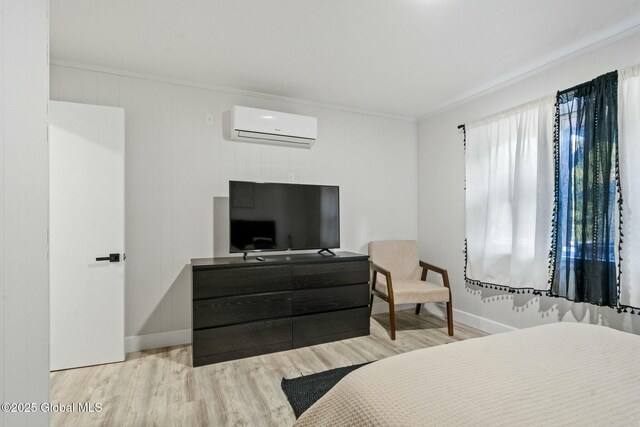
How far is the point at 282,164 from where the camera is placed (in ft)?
11.9

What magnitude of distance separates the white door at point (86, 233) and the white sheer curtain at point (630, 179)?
384 cm

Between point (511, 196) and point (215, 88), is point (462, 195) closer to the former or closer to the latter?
point (511, 196)

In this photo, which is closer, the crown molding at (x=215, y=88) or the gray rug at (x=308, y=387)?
the gray rug at (x=308, y=387)

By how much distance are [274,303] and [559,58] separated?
10.6 feet

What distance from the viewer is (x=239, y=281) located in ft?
9.31

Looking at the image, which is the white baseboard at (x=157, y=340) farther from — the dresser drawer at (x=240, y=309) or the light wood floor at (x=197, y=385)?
the dresser drawer at (x=240, y=309)

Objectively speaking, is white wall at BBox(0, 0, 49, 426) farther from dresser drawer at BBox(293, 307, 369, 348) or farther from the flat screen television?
dresser drawer at BBox(293, 307, 369, 348)

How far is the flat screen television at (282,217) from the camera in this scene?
10.2ft

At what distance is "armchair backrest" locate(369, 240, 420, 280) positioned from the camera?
3.88 metres

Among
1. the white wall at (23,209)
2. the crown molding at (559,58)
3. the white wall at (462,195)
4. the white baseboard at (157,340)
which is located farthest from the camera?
the white baseboard at (157,340)

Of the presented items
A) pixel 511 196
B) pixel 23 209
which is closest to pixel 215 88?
pixel 23 209

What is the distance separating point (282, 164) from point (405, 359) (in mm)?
2702

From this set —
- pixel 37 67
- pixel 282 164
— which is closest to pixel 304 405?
pixel 37 67

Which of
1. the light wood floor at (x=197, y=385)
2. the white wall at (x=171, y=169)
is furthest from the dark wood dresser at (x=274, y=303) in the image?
the white wall at (x=171, y=169)
